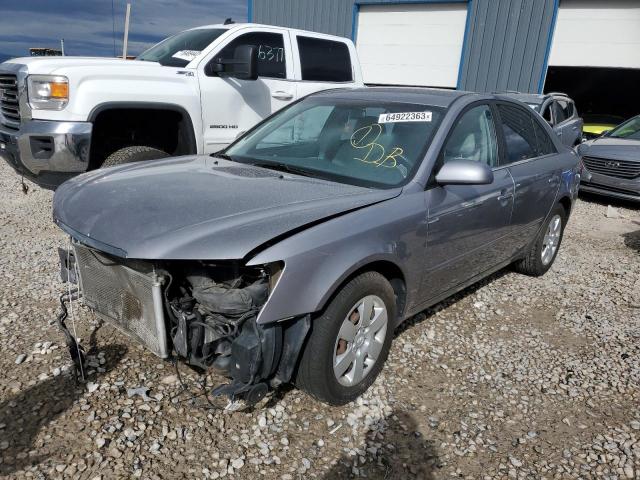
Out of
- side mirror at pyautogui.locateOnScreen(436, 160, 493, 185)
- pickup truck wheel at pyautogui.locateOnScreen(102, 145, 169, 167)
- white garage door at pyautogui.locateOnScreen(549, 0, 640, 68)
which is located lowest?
pickup truck wheel at pyautogui.locateOnScreen(102, 145, 169, 167)

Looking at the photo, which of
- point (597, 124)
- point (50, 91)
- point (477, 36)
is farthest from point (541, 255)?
point (597, 124)

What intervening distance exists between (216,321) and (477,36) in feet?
39.9

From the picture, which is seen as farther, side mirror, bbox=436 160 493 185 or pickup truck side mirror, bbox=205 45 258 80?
pickup truck side mirror, bbox=205 45 258 80

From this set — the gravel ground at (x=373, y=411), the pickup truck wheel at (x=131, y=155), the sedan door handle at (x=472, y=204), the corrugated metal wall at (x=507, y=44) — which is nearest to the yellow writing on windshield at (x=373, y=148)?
the sedan door handle at (x=472, y=204)

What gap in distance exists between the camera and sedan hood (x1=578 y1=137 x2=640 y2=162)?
335 inches

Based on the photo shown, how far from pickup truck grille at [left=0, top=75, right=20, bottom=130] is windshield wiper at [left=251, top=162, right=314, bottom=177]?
2.88 meters

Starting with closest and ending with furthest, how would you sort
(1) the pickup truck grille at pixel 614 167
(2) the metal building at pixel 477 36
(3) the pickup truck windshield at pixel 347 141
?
(3) the pickup truck windshield at pixel 347 141, (1) the pickup truck grille at pixel 614 167, (2) the metal building at pixel 477 36

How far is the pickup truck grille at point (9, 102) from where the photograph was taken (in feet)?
15.6

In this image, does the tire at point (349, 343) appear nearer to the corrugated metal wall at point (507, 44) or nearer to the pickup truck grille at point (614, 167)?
the pickup truck grille at point (614, 167)

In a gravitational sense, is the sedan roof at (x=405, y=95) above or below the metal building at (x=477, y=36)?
below

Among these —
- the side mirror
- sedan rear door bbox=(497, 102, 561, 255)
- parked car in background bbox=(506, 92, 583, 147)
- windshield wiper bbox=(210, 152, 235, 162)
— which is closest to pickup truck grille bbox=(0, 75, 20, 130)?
windshield wiper bbox=(210, 152, 235, 162)

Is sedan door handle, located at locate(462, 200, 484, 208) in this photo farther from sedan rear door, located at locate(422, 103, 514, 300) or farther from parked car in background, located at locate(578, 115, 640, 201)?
parked car in background, located at locate(578, 115, 640, 201)

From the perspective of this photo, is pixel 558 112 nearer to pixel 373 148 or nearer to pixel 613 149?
pixel 613 149

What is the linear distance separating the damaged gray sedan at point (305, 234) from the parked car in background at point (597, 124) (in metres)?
11.4
